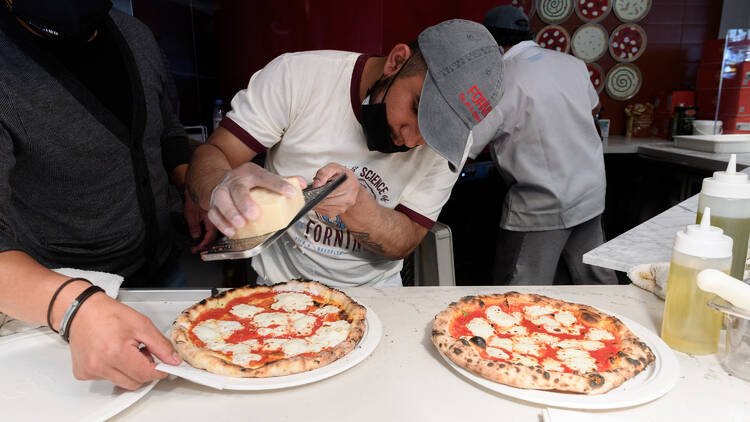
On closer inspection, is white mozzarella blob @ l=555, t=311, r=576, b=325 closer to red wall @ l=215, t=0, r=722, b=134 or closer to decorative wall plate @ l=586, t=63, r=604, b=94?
red wall @ l=215, t=0, r=722, b=134

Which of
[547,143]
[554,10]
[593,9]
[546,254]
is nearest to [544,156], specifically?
[547,143]

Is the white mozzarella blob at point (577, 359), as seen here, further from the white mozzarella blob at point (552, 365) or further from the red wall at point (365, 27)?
the red wall at point (365, 27)

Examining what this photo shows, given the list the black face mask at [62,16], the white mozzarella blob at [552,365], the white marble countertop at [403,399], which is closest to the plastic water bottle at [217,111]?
the black face mask at [62,16]

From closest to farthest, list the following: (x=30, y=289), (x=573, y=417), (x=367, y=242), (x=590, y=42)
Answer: (x=573, y=417) → (x=30, y=289) → (x=367, y=242) → (x=590, y=42)

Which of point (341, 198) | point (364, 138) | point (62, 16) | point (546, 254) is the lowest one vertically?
point (546, 254)

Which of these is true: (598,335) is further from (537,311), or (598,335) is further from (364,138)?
(364,138)

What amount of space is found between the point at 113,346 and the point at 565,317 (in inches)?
38.7

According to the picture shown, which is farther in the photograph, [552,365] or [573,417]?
[552,365]

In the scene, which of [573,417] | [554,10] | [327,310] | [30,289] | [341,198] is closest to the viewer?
[573,417]

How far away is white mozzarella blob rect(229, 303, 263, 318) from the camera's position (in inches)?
48.2

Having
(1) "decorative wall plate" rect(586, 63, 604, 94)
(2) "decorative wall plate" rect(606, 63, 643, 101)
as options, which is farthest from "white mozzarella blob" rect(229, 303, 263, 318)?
(2) "decorative wall plate" rect(606, 63, 643, 101)

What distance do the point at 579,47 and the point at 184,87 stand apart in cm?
393

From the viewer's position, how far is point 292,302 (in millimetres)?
1282

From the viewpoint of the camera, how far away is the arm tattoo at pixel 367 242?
63.1 inches
